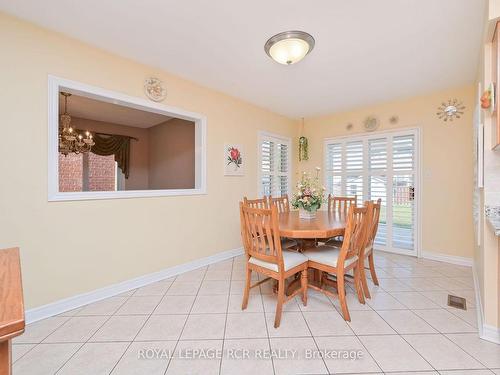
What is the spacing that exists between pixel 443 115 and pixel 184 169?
430 centimetres

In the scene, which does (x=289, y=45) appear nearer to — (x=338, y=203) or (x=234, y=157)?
(x=234, y=157)

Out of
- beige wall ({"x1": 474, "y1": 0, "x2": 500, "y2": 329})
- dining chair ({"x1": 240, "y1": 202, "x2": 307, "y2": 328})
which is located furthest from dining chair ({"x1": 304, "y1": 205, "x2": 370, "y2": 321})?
beige wall ({"x1": 474, "y1": 0, "x2": 500, "y2": 329})

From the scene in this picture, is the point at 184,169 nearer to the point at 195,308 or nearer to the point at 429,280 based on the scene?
the point at 195,308

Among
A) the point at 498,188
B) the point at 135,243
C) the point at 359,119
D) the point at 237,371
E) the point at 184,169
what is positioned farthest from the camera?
the point at 184,169

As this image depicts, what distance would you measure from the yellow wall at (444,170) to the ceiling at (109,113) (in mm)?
4256

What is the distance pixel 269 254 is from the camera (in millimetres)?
1975

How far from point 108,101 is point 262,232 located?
2067 millimetres

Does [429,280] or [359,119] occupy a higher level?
[359,119]

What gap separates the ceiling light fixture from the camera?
1988 mm

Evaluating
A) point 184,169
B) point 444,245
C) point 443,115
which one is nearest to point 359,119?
point 443,115

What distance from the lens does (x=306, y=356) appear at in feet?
4.93

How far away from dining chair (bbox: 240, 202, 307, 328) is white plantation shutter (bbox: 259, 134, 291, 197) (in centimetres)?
A: 207

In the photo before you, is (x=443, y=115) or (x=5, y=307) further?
(x=443, y=115)

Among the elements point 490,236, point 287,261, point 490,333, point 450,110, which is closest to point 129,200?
point 287,261
